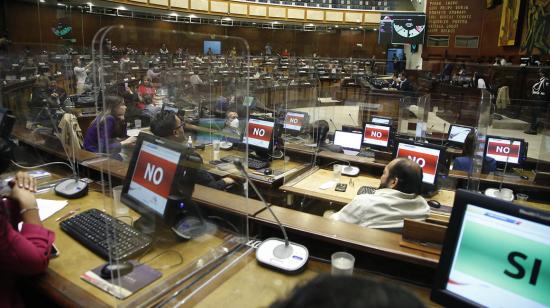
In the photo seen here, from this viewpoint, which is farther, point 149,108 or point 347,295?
point 149,108

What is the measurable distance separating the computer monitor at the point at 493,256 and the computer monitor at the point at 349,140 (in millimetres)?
4167

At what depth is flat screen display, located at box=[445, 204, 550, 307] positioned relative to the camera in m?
0.97

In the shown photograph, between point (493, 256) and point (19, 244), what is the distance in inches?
59.6

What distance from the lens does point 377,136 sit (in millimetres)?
5164

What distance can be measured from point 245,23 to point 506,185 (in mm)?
17022

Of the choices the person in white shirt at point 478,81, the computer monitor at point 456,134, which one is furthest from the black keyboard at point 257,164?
the person in white shirt at point 478,81

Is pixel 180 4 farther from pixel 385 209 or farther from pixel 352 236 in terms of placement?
pixel 352 236

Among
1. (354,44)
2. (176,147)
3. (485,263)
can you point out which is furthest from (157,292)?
(354,44)

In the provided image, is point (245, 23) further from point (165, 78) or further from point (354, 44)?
point (165, 78)

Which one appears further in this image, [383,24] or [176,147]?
[383,24]

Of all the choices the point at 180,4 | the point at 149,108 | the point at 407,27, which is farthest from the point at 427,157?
the point at 180,4

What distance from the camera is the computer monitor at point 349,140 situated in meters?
5.21

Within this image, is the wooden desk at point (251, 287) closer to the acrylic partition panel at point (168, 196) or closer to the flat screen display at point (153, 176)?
the acrylic partition panel at point (168, 196)

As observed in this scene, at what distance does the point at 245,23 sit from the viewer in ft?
61.5
